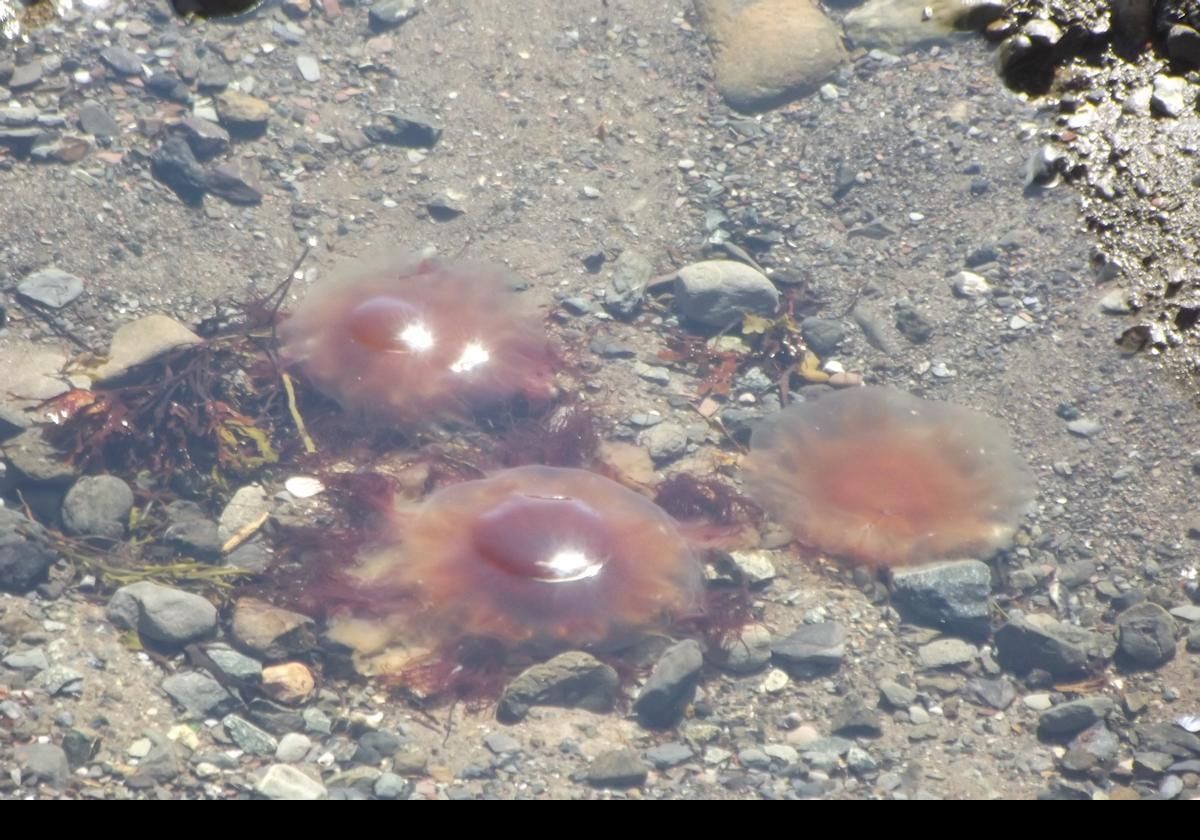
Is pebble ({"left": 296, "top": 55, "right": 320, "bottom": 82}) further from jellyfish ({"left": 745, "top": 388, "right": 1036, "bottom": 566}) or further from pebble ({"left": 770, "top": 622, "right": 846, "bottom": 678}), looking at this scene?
pebble ({"left": 770, "top": 622, "right": 846, "bottom": 678})

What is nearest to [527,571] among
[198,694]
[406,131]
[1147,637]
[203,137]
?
[198,694]

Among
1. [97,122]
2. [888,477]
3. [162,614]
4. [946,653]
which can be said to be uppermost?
[97,122]

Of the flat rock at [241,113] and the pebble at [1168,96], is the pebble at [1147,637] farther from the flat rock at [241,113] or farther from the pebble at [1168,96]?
the flat rock at [241,113]

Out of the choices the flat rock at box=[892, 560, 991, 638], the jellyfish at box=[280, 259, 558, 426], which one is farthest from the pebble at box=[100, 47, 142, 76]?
the flat rock at box=[892, 560, 991, 638]

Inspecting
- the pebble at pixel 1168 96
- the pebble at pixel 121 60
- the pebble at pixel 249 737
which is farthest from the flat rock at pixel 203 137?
the pebble at pixel 1168 96

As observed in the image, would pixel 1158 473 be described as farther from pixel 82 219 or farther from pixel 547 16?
pixel 82 219

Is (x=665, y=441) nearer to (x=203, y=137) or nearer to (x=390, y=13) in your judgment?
(x=203, y=137)

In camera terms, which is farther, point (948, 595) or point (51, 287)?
point (51, 287)
